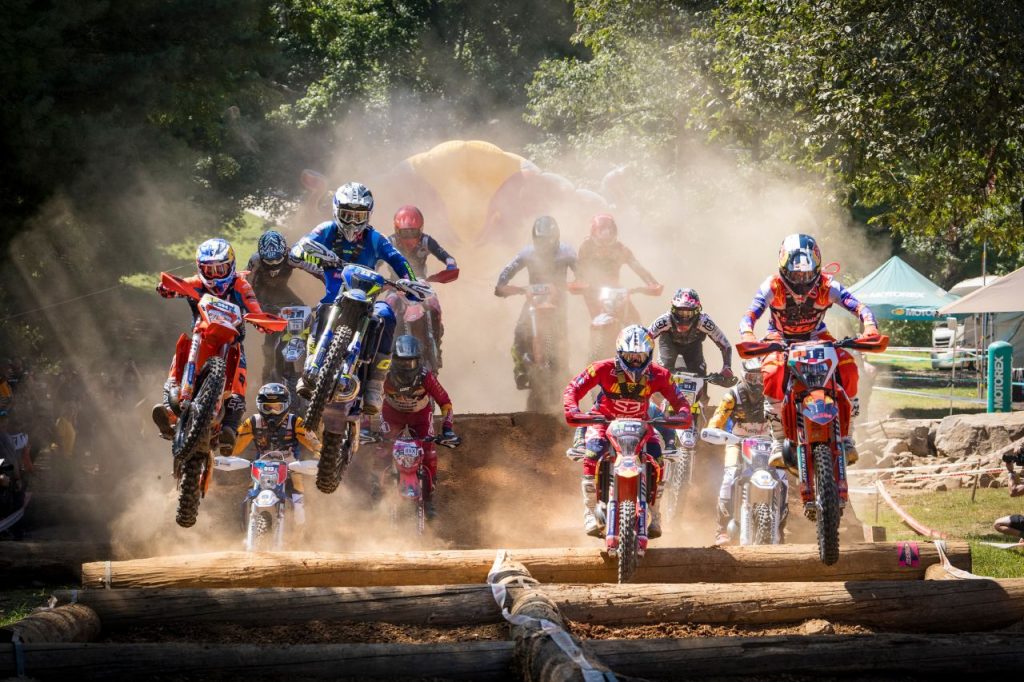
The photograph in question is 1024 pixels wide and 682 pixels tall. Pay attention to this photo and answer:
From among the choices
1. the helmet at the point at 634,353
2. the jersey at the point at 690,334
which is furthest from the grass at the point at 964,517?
the helmet at the point at 634,353

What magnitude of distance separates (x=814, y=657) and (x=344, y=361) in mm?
4810

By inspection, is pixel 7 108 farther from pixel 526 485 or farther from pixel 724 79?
pixel 724 79

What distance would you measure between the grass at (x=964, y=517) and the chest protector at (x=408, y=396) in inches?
263

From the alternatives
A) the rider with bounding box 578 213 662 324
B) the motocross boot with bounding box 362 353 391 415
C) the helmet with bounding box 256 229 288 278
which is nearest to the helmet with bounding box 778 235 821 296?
the motocross boot with bounding box 362 353 391 415

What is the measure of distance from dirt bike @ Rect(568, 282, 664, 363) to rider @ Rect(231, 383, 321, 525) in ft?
17.2

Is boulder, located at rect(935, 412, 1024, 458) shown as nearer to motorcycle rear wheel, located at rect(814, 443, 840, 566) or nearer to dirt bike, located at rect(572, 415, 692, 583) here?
dirt bike, located at rect(572, 415, 692, 583)

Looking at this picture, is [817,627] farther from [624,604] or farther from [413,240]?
[413,240]

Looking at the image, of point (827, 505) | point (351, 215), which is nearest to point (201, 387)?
point (351, 215)

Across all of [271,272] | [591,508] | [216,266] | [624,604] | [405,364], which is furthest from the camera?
[271,272]

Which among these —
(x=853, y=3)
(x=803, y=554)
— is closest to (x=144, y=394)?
(x=853, y=3)

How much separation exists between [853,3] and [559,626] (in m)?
13.4

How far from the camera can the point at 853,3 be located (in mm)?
18625

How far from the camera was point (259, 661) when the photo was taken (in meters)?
8.24

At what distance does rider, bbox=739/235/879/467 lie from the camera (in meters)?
10.9
